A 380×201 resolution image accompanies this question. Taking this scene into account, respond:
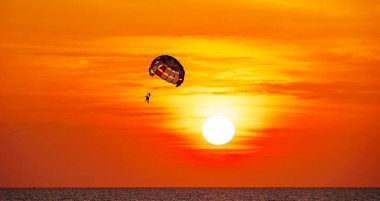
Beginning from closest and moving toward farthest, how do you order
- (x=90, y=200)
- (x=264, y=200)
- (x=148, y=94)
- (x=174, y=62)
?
(x=148, y=94) < (x=174, y=62) < (x=90, y=200) < (x=264, y=200)

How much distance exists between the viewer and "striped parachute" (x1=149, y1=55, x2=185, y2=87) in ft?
214

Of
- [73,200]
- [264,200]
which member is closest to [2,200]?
[73,200]

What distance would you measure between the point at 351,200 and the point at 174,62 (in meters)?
130

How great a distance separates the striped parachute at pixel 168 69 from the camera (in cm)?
6531

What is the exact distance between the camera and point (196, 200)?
18338cm

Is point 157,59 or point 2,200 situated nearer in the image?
point 157,59

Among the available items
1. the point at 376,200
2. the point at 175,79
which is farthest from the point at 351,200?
the point at 175,79

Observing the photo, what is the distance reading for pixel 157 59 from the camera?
65625 millimetres

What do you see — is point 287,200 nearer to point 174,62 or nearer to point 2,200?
point 2,200

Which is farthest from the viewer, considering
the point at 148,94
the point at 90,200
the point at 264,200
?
the point at 264,200

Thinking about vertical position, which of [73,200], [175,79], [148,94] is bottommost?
[148,94]

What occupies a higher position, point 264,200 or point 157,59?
point 264,200

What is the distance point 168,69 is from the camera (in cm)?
6594

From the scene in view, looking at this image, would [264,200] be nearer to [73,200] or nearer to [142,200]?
[142,200]
